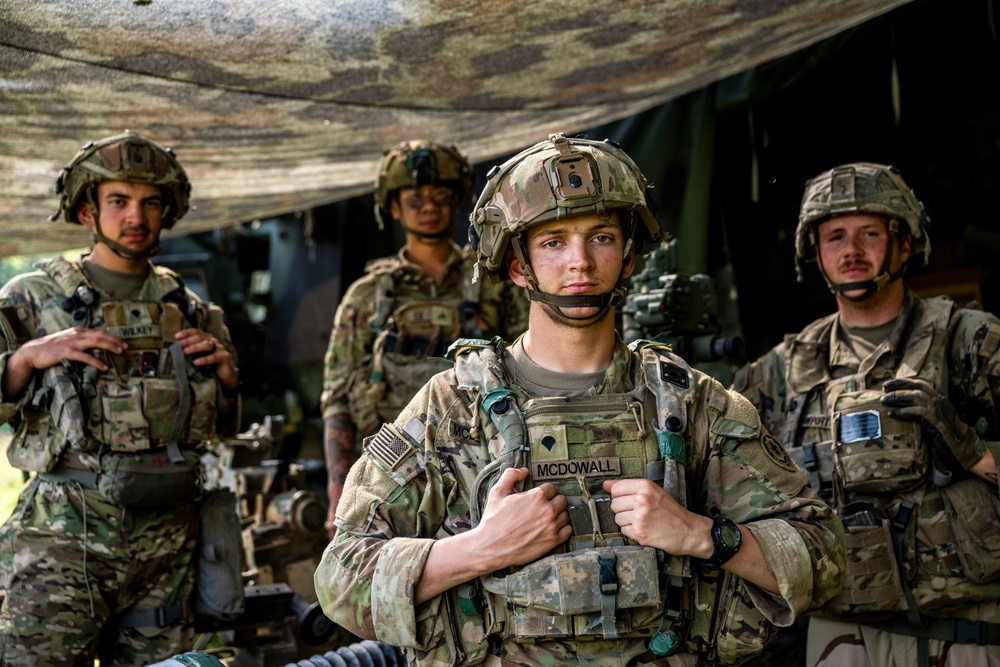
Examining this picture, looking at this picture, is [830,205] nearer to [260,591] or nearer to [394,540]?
[394,540]

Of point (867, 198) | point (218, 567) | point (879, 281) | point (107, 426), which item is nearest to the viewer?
point (879, 281)

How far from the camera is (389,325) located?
17.0 ft

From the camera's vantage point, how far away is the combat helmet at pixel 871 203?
4.19 metres

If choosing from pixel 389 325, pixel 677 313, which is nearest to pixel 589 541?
pixel 677 313

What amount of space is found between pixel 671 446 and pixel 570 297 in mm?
450

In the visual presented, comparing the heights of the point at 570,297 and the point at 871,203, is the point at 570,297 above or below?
below

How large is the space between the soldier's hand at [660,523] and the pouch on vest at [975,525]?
187cm

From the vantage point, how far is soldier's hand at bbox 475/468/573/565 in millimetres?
2387

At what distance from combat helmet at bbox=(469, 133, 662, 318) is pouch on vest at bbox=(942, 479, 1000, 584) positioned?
1.85 meters

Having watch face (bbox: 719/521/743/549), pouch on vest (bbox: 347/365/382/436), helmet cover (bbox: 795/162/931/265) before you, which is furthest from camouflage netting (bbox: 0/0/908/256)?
watch face (bbox: 719/521/743/549)

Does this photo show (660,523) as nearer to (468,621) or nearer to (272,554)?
(468,621)

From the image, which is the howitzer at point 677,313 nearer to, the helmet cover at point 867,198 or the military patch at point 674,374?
the helmet cover at point 867,198

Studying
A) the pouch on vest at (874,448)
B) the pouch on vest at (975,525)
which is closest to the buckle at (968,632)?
the pouch on vest at (975,525)

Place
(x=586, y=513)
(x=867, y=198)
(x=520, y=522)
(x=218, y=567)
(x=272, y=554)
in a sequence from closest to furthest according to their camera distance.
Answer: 1. (x=520, y=522)
2. (x=586, y=513)
3. (x=867, y=198)
4. (x=218, y=567)
5. (x=272, y=554)
